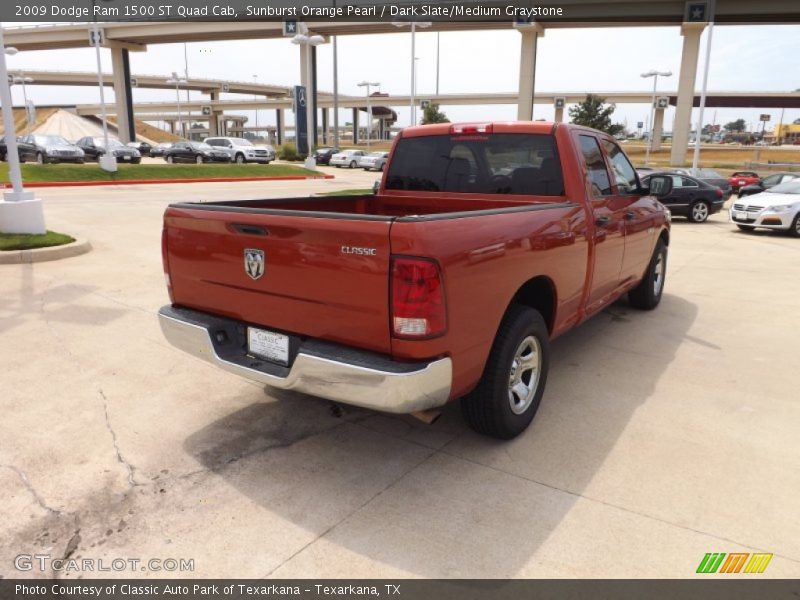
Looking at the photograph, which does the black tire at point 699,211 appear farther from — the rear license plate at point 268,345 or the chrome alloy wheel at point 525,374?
the rear license plate at point 268,345

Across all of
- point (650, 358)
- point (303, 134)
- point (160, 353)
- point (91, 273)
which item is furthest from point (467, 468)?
point (303, 134)

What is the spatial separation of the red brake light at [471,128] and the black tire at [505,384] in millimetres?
1612

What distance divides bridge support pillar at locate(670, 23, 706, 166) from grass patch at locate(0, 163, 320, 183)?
2827 cm

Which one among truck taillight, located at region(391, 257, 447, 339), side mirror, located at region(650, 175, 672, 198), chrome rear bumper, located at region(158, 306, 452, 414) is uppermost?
side mirror, located at region(650, 175, 672, 198)

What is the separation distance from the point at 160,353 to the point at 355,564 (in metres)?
3.33

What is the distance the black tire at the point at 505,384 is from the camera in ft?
11.3

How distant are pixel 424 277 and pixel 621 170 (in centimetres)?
363

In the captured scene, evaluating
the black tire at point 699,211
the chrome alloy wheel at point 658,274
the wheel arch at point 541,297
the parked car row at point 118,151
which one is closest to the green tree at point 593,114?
the parked car row at point 118,151

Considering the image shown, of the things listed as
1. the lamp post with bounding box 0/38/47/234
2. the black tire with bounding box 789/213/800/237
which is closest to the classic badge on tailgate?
the lamp post with bounding box 0/38/47/234

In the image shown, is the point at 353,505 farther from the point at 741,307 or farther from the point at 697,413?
the point at 741,307

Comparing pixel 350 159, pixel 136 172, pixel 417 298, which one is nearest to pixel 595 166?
pixel 417 298

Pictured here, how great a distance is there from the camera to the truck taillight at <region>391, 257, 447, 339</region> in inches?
110

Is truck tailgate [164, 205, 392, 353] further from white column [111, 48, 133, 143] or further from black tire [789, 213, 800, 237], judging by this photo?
white column [111, 48, 133, 143]

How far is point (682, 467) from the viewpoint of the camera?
138 inches
